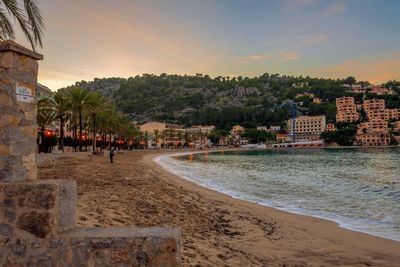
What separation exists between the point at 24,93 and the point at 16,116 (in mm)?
361

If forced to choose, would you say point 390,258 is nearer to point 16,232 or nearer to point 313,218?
point 313,218

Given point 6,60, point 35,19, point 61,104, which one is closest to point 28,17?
point 35,19

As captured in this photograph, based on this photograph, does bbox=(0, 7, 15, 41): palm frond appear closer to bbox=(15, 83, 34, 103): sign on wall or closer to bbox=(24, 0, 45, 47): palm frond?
bbox=(24, 0, 45, 47): palm frond

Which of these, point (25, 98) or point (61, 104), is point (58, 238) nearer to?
point (25, 98)

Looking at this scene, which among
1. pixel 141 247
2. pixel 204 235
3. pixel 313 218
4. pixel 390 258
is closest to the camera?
pixel 141 247

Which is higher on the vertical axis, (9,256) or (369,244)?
(9,256)

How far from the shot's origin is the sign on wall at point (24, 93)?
551 centimetres

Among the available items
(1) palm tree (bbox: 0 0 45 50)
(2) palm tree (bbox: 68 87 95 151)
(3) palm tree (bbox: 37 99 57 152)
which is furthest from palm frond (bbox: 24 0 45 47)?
(2) palm tree (bbox: 68 87 95 151)

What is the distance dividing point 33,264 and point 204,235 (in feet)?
16.3

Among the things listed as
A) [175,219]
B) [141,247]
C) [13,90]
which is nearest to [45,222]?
[141,247]

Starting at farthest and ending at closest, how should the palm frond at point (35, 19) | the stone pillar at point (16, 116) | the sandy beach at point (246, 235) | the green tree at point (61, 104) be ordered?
1. the green tree at point (61, 104)
2. the palm frond at point (35, 19)
3. the sandy beach at point (246, 235)
4. the stone pillar at point (16, 116)

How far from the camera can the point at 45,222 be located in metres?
5.17

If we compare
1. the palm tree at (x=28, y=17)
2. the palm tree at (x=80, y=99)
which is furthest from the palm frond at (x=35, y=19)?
the palm tree at (x=80, y=99)

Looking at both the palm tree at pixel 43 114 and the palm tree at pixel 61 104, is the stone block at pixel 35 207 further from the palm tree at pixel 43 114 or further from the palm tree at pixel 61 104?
the palm tree at pixel 61 104
